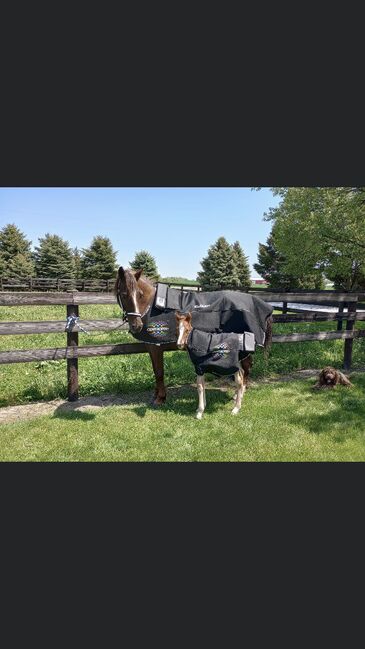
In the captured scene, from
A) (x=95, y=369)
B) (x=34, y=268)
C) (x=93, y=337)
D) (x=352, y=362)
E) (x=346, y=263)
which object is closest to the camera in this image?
(x=95, y=369)

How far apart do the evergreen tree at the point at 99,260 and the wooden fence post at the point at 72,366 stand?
42263 mm

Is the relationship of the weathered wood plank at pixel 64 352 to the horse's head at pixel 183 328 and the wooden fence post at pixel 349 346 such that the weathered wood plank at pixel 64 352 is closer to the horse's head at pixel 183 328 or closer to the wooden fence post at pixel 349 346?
the horse's head at pixel 183 328

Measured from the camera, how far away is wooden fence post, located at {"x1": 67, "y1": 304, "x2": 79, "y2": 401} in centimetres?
605

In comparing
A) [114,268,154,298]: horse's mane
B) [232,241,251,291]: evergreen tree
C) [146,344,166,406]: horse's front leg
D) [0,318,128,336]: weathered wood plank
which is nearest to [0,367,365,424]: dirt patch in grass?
[146,344,166,406]: horse's front leg

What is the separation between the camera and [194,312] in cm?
572

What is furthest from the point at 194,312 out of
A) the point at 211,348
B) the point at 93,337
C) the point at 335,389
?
the point at 93,337

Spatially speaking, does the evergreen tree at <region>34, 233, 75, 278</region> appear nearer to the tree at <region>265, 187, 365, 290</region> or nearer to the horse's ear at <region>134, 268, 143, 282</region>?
the tree at <region>265, 187, 365, 290</region>

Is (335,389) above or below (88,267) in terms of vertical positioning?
below

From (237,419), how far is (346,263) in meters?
12.7

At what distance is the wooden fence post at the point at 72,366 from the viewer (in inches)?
238

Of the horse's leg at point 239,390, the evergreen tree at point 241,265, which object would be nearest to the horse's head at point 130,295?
the horse's leg at point 239,390

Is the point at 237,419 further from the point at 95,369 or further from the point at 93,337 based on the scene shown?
the point at 93,337

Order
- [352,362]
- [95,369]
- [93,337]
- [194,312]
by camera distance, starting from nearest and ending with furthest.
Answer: [194,312]
[95,369]
[352,362]
[93,337]

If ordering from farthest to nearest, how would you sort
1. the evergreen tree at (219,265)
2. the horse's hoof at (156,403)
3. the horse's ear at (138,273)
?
the evergreen tree at (219,265) < the horse's hoof at (156,403) < the horse's ear at (138,273)
